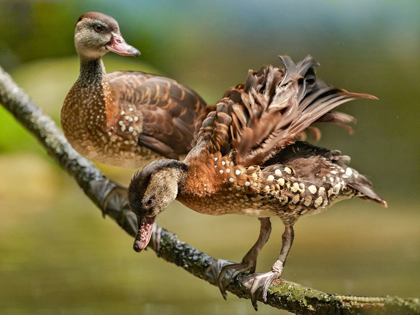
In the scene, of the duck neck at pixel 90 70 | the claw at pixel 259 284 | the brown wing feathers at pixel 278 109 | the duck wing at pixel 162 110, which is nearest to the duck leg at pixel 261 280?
the claw at pixel 259 284

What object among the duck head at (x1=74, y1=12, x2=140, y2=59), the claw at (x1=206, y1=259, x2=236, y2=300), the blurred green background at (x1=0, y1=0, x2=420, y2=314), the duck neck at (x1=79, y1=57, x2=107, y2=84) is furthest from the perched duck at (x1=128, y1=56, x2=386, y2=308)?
the blurred green background at (x1=0, y1=0, x2=420, y2=314)

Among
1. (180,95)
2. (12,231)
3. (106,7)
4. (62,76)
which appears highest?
(180,95)

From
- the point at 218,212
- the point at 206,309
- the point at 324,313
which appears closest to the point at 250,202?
the point at 218,212

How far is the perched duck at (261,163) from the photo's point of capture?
194cm

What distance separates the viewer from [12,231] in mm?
4477

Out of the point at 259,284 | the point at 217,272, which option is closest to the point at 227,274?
the point at 217,272

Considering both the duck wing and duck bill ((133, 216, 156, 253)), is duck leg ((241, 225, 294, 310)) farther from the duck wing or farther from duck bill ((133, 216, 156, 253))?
the duck wing

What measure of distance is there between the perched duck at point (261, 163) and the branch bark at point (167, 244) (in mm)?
178

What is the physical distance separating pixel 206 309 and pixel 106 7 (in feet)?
10.5

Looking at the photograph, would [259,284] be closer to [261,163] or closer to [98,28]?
[261,163]

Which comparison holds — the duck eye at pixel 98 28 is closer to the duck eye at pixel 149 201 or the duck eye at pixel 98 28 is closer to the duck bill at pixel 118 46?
the duck bill at pixel 118 46

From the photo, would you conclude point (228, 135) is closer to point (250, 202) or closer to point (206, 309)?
point (250, 202)

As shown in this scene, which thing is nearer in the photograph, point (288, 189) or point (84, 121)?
point (288, 189)

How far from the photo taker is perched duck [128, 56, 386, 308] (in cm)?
194
